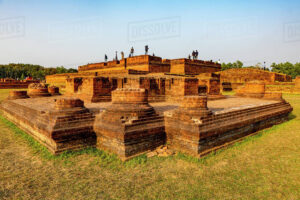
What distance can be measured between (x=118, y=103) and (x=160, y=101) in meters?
3.79

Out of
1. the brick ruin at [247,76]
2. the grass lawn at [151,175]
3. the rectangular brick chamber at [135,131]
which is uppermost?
the brick ruin at [247,76]

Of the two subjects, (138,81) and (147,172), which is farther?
(138,81)

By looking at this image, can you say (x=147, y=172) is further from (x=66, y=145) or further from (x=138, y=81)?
(x=138, y=81)

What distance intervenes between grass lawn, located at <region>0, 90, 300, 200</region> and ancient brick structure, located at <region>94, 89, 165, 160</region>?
25cm

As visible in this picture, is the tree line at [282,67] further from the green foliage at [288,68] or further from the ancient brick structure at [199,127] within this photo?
the ancient brick structure at [199,127]

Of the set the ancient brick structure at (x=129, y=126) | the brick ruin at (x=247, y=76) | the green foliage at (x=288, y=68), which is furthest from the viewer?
the green foliage at (x=288, y=68)

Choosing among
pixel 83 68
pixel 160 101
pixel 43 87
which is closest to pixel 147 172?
pixel 160 101

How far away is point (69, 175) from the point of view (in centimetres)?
331

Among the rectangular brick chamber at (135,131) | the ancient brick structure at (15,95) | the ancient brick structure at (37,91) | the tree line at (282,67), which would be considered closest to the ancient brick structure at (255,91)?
the rectangular brick chamber at (135,131)

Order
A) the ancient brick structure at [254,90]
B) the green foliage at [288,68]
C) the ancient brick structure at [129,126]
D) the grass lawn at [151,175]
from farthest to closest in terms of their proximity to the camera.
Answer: the green foliage at [288,68], the ancient brick structure at [254,90], the ancient brick structure at [129,126], the grass lawn at [151,175]

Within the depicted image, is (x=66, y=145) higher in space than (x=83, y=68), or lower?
lower

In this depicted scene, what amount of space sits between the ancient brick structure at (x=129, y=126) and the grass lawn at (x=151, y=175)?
25 centimetres

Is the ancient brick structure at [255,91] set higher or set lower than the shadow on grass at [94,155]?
higher

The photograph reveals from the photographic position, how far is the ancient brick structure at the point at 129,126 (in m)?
3.90
